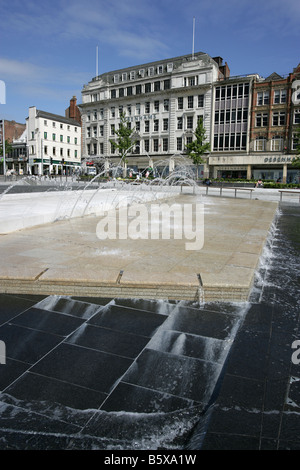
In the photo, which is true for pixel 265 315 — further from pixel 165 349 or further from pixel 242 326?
pixel 165 349

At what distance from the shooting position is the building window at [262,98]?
50.1 m

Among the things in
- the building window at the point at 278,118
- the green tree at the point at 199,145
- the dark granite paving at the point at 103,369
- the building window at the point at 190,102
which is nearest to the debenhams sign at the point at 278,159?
the building window at the point at 278,118

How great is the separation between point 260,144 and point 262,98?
6647 mm

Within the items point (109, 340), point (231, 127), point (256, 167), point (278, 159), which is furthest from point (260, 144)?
point (109, 340)

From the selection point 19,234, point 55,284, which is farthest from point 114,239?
point 55,284

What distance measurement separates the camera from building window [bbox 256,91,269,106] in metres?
50.1

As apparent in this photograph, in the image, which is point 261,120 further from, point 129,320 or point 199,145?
point 129,320

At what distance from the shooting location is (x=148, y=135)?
61688 mm

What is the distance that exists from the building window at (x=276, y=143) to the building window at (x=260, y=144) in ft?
4.15

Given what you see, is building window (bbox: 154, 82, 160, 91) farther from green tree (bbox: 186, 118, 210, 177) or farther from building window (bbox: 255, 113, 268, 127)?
building window (bbox: 255, 113, 268, 127)

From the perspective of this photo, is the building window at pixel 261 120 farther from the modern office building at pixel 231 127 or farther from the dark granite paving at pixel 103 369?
the dark granite paving at pixel 103 369

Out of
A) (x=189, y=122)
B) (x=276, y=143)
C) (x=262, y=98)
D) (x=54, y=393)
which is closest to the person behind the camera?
(x=54, y=393)

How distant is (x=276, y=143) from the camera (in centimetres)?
4972
